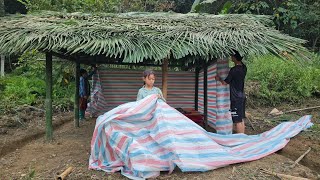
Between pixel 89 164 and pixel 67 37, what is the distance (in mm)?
2028

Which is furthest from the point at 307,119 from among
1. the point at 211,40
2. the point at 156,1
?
the point at 156,1

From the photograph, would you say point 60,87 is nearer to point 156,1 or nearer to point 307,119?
point 156,1

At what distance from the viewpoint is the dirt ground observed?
154 inches

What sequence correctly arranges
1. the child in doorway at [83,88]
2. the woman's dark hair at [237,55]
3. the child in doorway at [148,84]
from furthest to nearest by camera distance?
1. the child in doorway at [83,88]
2. the woman's dark hair at [237,55]
3. the child in doorway at [148,84]

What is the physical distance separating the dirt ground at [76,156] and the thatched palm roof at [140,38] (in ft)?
5.11

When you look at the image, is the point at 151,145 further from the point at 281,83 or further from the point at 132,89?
the point at 281,83

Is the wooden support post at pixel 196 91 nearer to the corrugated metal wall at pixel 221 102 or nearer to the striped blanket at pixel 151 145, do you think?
the corrugated metal wall at pixel 221 102

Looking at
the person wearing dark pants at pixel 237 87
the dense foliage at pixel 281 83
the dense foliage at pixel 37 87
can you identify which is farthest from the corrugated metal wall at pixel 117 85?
the dense foliage at pixel 281 83

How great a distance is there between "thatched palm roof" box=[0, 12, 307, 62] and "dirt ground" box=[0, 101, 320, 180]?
156 centimetres

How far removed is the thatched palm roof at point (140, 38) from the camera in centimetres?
482

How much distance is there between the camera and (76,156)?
15.7 feet

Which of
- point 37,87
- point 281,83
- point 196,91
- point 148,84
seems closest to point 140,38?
point 148,84

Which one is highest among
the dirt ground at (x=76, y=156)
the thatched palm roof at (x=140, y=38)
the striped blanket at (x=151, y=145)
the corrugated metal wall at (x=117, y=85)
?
the thatched palm roof at (x=140, y=38)

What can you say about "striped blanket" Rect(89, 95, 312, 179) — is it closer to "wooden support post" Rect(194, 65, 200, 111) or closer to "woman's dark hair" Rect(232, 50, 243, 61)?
"woman's dark hair" Rect(232, 50, 243, 61)
